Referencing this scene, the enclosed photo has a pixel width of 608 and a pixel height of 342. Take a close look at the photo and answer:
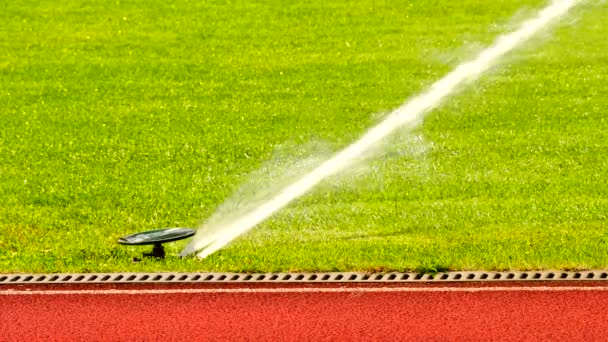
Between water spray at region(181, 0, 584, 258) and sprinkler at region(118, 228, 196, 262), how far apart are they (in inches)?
6.4

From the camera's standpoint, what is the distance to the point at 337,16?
66.1 feet

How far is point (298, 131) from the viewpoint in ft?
45.1

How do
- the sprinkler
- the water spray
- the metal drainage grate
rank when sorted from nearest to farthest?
the metal drainage grate → the sprinkler → the water spray

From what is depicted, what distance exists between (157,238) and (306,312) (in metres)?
1.76

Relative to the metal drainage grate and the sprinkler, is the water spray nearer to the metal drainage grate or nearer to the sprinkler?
the sprinkler

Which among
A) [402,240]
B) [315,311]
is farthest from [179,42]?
[315,311]

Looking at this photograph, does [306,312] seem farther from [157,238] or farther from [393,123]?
[393,123]

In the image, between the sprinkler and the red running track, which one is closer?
the red running track

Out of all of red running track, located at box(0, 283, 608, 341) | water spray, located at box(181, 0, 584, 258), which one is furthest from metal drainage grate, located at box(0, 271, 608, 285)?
water spray, located at box(181, 0, 584, 258)

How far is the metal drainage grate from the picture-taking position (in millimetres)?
8672

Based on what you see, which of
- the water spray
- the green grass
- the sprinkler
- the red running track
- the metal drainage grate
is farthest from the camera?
the water spray

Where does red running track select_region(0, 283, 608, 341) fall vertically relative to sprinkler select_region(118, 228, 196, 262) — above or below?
below

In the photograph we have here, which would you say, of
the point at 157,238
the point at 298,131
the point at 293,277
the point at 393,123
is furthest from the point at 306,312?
the point at 393,123

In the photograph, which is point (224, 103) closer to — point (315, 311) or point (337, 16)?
point (337, 16)
